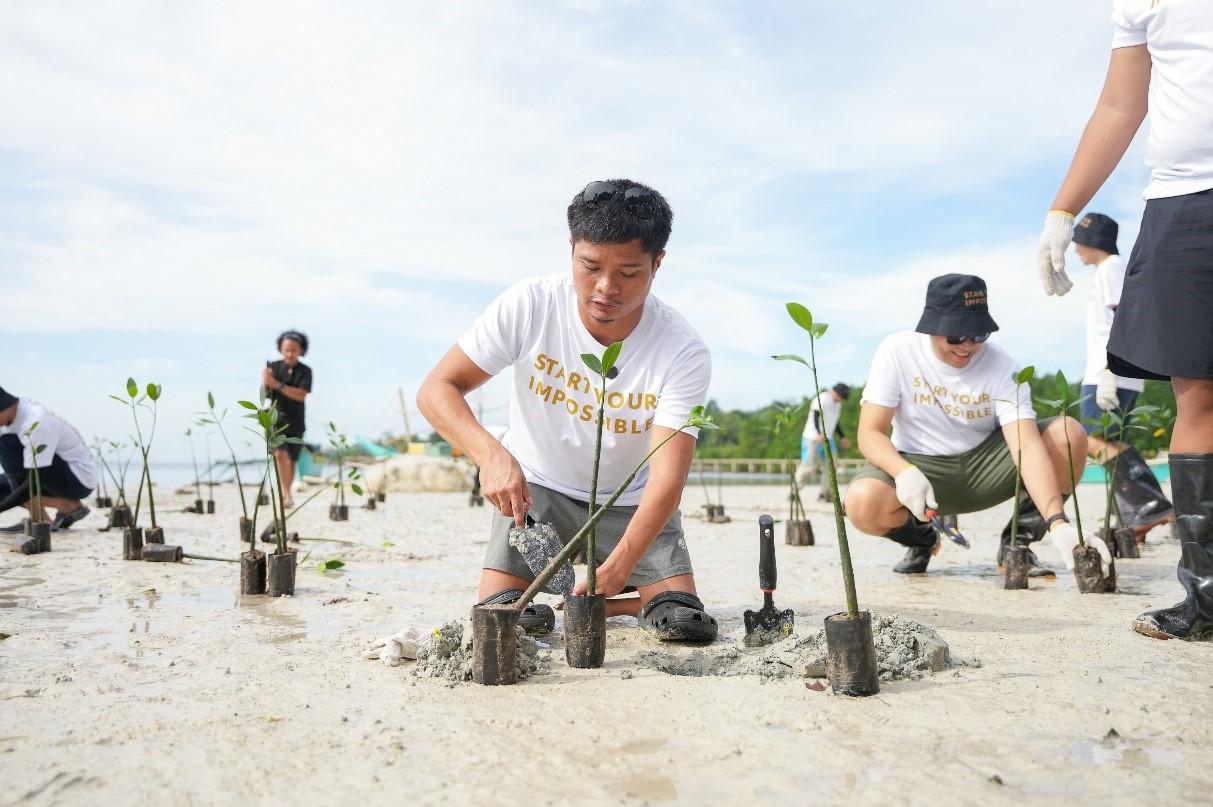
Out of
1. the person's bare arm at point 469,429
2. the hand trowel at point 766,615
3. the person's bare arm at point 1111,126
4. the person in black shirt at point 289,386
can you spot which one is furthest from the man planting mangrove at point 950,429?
the person in black shirt at point 289,386

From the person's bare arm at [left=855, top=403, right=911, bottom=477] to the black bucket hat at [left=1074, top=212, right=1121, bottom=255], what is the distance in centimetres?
213

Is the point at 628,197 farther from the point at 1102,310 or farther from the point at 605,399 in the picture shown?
the point at 1102,310

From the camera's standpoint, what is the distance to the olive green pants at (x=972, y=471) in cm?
450

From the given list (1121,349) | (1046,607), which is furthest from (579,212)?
(1046,607)

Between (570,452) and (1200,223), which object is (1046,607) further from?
(570,452)

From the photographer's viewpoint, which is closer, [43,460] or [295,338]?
[43,460]

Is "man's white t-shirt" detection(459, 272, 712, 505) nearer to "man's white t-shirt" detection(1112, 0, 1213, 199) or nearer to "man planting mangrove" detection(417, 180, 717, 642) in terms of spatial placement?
"man planting mangrove" detection(417, 180, 717, 642)

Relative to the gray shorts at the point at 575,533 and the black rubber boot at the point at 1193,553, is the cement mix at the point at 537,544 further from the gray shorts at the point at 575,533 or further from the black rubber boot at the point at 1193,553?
the black rubber boot at the point at 1193,553

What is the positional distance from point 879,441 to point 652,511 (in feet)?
6.59

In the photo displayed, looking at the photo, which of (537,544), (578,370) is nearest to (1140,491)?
(578,370)

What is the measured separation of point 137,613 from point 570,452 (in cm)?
177

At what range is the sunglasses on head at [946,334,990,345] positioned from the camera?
4301 mm

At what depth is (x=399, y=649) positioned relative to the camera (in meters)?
2.53

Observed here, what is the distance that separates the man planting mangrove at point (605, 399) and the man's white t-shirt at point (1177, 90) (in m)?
1.55
